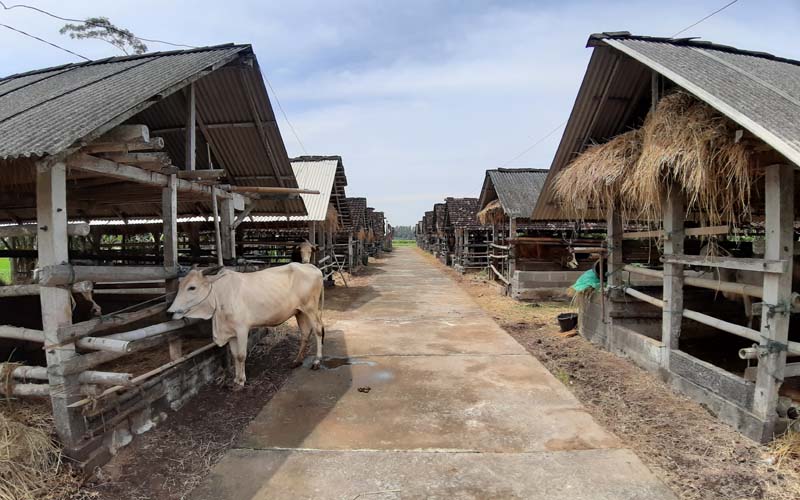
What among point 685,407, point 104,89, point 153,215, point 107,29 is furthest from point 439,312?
point 107,29

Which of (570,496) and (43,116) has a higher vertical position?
(43,116)

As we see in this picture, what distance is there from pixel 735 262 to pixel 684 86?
5.79 feet

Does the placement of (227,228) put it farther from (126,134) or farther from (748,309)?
(748,309)

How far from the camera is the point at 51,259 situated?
3.37 m

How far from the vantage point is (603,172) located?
568 cm

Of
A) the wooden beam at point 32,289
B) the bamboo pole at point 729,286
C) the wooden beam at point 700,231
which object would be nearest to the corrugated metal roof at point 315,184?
the wooden beam at point 32,289

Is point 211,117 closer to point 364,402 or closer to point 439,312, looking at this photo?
point 364,402

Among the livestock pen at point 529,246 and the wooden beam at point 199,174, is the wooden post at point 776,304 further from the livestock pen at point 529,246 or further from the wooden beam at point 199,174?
the livestock pen at point 529,246

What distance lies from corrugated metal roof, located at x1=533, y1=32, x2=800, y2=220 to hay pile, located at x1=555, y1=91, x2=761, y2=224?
323 millimetres

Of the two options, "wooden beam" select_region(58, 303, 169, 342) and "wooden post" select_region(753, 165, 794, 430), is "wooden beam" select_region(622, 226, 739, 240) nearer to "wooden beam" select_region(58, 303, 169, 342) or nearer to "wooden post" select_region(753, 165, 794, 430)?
"wooden post" select_region(753, 165, 794, 430)

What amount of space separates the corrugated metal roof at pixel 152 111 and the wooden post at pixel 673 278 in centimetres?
576

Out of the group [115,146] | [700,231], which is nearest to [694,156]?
[700,231]

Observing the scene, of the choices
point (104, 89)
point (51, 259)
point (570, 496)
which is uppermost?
point (104, 89)

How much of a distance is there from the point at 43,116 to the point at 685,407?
6.74 m
